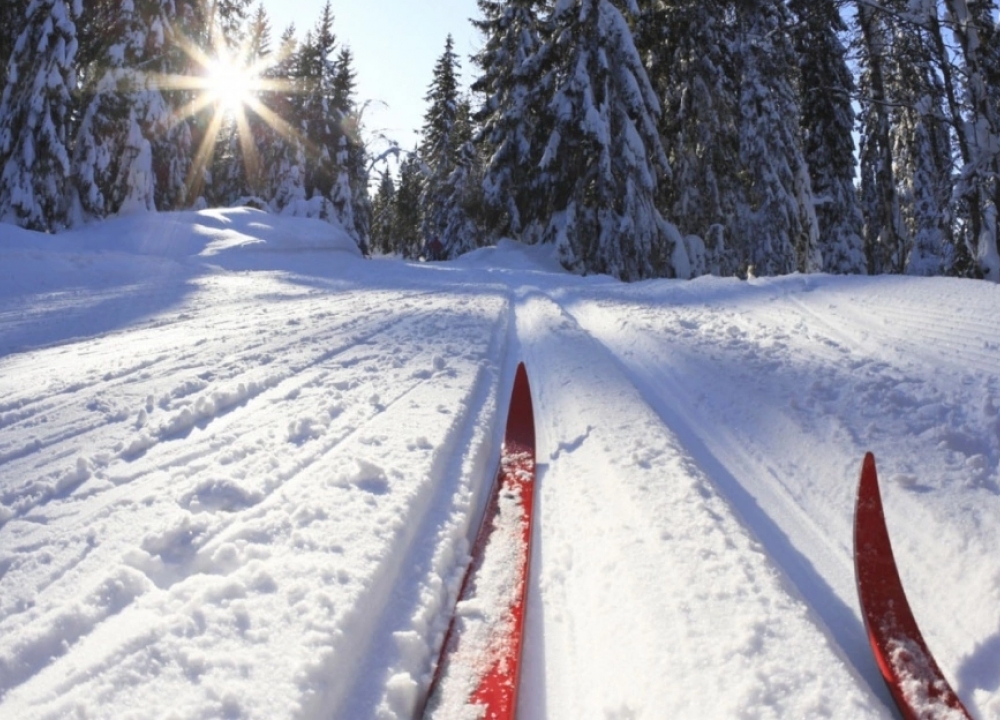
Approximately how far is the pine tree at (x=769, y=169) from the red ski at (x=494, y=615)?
1621 cm

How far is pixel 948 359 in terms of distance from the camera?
157 inches

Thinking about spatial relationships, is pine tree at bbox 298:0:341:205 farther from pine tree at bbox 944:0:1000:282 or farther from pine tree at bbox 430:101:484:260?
pine tree at bbox 944:0:1000:282

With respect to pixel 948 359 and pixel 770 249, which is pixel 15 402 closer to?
pixel 948 359

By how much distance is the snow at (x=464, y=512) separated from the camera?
5.10 feet

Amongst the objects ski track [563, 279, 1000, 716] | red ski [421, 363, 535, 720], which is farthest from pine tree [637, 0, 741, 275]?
red ski [421, 363, 535, 720]

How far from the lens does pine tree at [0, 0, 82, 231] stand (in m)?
13.2

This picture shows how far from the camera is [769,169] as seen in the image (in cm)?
1716

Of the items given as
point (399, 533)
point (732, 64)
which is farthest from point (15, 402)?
point (732, 64)

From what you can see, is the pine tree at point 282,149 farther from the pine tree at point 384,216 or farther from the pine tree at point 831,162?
the pine tree at point 384,216

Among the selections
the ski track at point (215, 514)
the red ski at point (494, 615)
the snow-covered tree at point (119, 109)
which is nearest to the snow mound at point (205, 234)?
the snow-covered tree at point (119, 109)

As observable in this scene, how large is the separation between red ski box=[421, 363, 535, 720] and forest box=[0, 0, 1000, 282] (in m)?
6.07

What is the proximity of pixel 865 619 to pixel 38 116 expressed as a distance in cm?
1627

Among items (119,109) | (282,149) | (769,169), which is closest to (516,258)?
(769,169)

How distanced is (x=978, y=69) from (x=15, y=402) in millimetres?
7993
